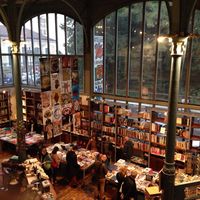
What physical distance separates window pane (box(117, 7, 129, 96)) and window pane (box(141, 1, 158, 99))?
0.84 m

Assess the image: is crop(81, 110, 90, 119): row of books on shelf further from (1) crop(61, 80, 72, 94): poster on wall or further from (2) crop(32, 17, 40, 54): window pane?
(2) crop(32, 17, 40, 54): window pane

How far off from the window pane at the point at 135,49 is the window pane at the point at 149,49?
0.25 metres

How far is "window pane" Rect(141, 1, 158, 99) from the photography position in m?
8.80

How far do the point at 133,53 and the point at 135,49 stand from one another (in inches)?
6.7

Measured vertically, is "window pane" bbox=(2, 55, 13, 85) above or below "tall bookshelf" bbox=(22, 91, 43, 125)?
above

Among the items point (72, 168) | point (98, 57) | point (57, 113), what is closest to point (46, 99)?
point (57, 113)

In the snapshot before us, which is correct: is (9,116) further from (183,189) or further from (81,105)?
(183,189)

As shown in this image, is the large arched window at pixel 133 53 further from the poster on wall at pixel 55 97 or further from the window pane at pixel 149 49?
the poster on wall at pixel 55 97

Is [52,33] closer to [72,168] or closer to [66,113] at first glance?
[66,113]

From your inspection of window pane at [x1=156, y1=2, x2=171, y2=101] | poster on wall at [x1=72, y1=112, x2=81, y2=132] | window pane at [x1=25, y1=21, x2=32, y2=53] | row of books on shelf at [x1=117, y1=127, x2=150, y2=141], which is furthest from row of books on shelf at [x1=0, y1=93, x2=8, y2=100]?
window pane at [x1=156, y1=2, x2=171, y2=101]

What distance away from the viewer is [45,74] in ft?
26.4

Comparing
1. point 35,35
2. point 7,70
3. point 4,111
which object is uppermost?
point 35,35

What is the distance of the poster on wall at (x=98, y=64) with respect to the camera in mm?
10469

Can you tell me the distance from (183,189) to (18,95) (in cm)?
629
